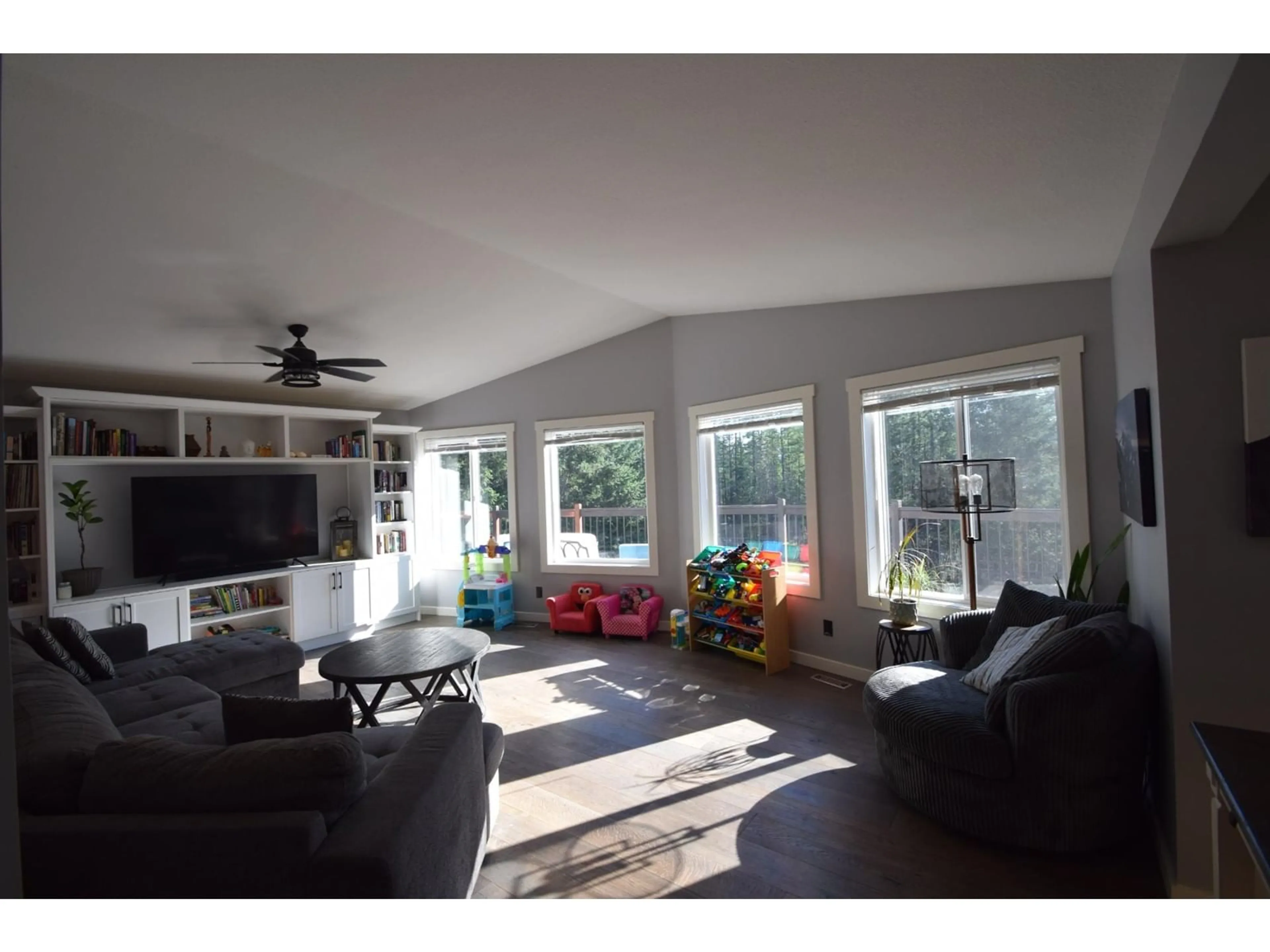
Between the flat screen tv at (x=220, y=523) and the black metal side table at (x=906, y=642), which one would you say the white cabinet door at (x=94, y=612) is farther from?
the black metal side table at (x=906, y=642)

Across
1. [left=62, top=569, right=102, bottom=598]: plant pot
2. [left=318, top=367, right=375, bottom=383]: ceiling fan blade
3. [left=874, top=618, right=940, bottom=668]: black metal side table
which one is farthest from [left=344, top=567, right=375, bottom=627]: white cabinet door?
[left=874, top=618, right=940, bottom=668]: black metal side table

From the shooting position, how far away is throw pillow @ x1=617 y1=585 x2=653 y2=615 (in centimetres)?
559

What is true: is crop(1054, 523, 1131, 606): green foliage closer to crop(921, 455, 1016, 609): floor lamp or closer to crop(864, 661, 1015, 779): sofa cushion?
crop(921, 455, 1016, 609): floor lamp

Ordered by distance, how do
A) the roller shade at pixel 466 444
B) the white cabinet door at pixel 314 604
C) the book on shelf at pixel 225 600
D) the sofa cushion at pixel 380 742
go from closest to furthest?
the sofa cushion at pixel 380 742 < the book on shelf at pixel 225 600 < the white cabinet door at pixel 314 604 < the roller shade at pixel 466 444

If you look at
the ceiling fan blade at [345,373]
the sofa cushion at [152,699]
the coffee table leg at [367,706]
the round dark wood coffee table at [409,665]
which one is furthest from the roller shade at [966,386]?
the sofa cushion at [152,699]

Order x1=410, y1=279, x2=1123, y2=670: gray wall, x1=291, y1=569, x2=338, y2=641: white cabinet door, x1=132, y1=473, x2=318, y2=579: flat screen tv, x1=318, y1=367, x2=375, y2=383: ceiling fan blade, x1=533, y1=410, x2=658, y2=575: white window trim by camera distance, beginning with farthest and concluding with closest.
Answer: x1=533, y1=410, x2=658, y2=575: white window trim → x1=291, y1=569, x2=338, y2=641: white cabinet door → x1=132, y1=473, x2=318, y2=579: flat screen tv → x1=318, y1=367, x2=375, y2=383: ceiling fan blade → x1=410, y1=279, x2=1123, y2=670: gray wall

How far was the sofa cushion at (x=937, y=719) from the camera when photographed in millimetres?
2385

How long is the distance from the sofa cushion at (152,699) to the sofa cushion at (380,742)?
971 mm

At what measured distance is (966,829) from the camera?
7.98 feet

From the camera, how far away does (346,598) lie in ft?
18.8

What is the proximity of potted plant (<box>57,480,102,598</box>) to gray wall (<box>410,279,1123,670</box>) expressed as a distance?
2.84 m

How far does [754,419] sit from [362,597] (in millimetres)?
3783

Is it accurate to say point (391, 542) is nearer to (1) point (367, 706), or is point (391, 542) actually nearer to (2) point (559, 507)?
(2) point (559, 507)

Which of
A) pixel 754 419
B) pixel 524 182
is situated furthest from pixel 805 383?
pixel 524 182
